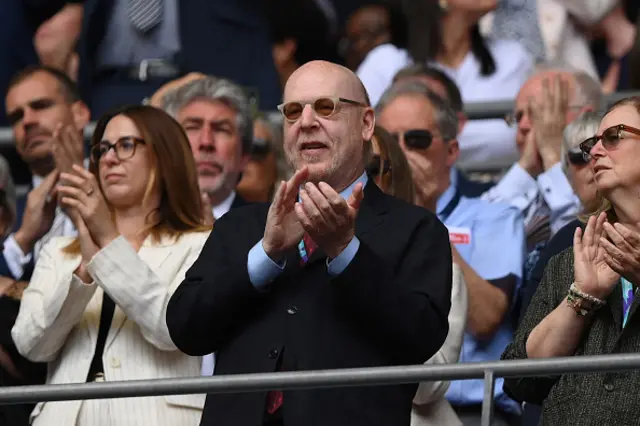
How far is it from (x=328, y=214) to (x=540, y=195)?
3.08 metres

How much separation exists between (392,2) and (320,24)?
1.74ft

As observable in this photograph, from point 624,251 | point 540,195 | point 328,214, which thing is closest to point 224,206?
point 540,195

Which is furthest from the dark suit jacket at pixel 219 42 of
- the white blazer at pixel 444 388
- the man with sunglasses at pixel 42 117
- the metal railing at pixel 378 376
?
the metal railing at pixel 378 376

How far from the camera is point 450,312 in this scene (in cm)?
637

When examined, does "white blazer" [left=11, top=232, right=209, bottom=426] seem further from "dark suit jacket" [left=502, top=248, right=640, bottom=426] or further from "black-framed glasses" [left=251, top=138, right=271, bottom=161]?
"black-framed glasses" [left=251, top=138, right=271, bottom=161]

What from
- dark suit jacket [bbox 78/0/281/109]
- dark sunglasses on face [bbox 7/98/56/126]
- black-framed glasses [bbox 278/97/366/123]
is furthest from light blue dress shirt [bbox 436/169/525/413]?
dark suit jacket [bbox 78/0/281/109]

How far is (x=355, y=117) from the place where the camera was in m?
5.72

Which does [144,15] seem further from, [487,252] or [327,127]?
[327,127]

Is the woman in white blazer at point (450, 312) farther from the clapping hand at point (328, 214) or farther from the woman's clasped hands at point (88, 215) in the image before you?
the woman's clasped hands at point (88, 215)

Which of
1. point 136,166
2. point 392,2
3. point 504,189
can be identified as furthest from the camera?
point 392,2

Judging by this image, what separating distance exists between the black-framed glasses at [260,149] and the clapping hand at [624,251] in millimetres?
3597

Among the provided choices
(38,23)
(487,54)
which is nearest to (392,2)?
(487,54)

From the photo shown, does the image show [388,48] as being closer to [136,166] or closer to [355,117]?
[136,166]

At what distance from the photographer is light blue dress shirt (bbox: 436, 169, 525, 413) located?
7031mm
